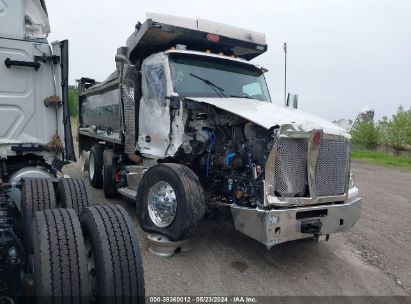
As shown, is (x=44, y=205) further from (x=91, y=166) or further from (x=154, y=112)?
(x=91, y=166)

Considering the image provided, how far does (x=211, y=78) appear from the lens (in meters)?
5.79

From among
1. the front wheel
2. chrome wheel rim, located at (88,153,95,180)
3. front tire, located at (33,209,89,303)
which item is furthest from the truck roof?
front tire, located at (33,209,89,303)

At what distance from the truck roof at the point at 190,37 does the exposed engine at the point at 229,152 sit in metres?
1.55

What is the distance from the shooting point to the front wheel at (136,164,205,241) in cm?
441

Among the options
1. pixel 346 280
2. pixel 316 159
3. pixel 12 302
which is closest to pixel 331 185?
pixel 316 159

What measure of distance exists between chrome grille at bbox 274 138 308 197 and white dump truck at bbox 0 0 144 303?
203 centimetres

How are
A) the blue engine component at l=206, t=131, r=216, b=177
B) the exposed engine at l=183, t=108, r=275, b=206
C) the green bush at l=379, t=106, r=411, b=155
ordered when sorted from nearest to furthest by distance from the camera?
the exposed engine at l=183, t=108, r=275, b=206 → the blue engine component at l=206, t=131, r=216, b=177 → the green bush at l=379, t=106, r=411, b=155

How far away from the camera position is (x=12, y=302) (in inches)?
92.7

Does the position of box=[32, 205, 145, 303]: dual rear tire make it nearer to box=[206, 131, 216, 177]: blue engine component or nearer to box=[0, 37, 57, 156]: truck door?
box=[206, 131, 216, 177]: blue engine component

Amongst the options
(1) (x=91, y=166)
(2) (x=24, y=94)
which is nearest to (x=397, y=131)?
(1) (x=91, y=166)

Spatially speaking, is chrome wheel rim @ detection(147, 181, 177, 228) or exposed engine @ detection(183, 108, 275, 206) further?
chrome wheel rim @ detection(147, 181, 177, 228)

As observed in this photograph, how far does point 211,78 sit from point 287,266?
2948 millimetres

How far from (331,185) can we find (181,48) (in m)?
3.03

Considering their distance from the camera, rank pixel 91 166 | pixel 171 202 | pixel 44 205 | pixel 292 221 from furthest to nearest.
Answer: pixel 91 166 → pixel 171 202 → pixel 292 221 → pixel 44 205
